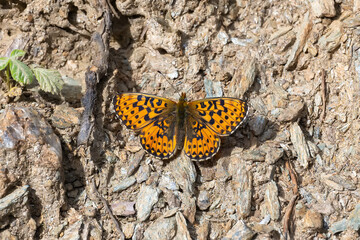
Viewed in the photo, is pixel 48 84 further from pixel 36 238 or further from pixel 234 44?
pixel 234 44

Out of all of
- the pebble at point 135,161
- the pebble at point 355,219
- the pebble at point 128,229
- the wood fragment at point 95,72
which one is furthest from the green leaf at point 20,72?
the pebble at point 355,219

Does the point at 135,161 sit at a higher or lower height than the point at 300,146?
lower

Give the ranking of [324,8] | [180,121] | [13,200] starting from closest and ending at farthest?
[13,200], [180,121], [324,8]

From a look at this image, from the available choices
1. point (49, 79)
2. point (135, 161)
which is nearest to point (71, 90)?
point (49, 79)

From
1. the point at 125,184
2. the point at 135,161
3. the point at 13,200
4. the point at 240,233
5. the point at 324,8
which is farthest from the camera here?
the point at 324,8

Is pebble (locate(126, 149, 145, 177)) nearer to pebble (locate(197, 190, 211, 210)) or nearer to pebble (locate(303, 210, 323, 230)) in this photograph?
pebble (locate(197, 190, 211, 210))

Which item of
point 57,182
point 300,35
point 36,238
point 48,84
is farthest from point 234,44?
point 36,238

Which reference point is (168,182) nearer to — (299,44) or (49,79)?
(49,79)

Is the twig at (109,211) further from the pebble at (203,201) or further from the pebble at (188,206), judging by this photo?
the pebble at (203,201)
